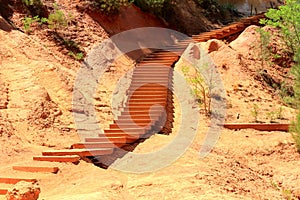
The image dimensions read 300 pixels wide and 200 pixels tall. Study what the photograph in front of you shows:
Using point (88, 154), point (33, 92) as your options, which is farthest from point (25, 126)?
point (88, 154)

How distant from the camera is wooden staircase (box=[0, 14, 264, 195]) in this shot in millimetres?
8156

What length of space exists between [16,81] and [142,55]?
624cm

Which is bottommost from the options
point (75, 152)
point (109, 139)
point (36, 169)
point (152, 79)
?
point (36, 169)

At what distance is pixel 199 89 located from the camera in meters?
12.7

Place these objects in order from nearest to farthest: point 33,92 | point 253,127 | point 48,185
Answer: point 48,185 → point 33,92 → point 253,127

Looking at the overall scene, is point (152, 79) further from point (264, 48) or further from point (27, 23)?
point (264, 48)

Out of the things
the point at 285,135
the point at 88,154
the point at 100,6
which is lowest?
the point at 88,154

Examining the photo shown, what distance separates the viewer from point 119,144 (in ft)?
29.4

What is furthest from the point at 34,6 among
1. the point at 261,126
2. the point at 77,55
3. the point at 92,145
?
the point at 261,126

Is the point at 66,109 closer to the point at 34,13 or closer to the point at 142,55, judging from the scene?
the point at 34,13

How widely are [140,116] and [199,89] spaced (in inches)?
117

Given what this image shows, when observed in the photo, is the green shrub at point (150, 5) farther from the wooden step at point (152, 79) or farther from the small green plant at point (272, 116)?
the small green plant at point (272, 116)

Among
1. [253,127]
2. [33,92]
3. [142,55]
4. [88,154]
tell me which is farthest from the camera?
[142,55]

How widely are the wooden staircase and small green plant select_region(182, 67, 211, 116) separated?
61cm
